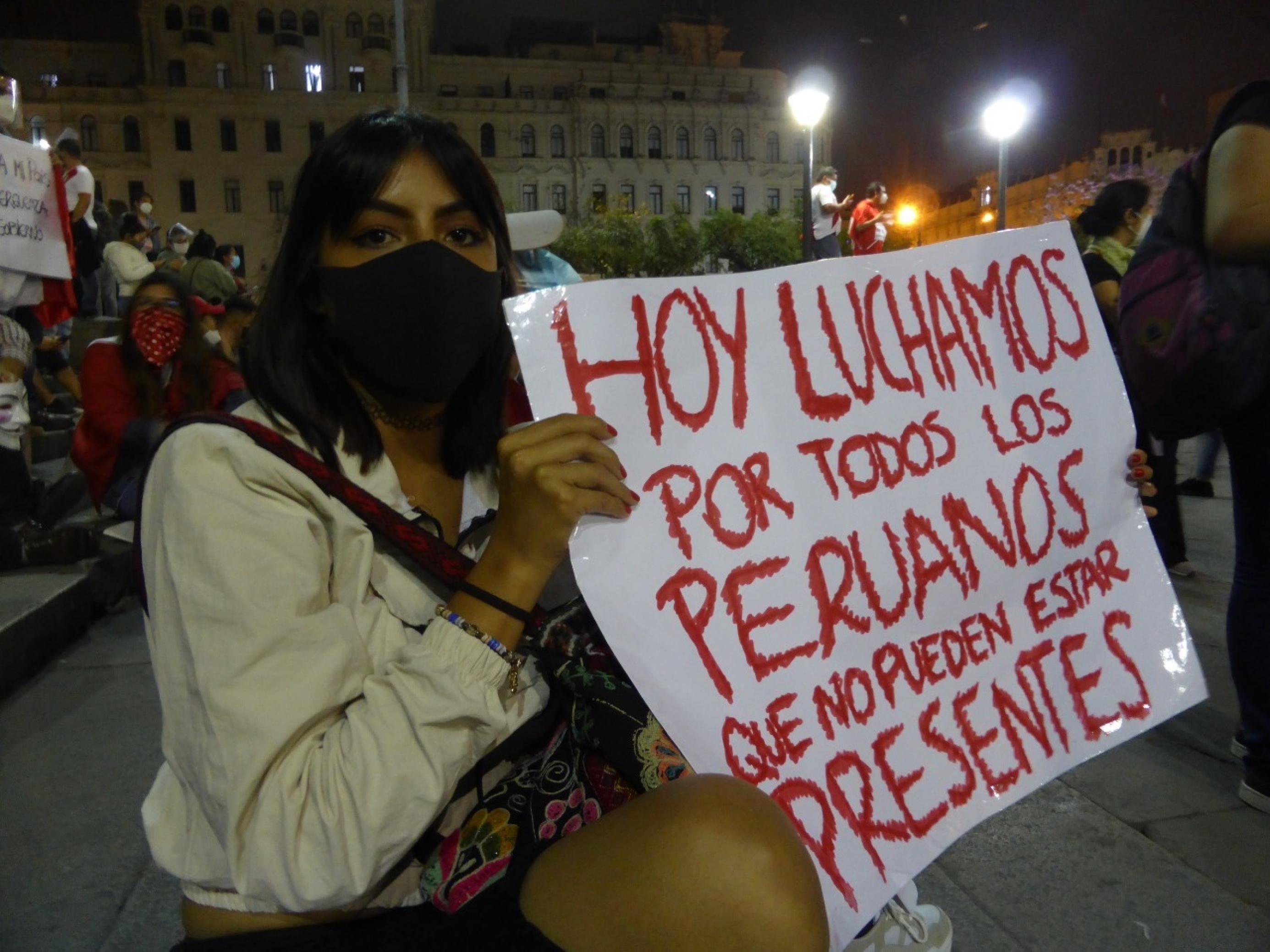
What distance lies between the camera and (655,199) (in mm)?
60031

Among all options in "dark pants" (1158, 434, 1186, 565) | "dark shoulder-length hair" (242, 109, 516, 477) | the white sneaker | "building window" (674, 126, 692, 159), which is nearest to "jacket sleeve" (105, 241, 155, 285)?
"dark shoulder-length hair" (242, 109, 516, 477)

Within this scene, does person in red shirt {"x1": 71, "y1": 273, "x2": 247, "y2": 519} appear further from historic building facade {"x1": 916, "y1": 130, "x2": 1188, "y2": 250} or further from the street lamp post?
historic building facade {"x1": 916, "y1": 130, "x2": 1188, "y2": 250}

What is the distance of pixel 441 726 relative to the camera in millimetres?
1040

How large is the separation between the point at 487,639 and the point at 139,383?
4217mm

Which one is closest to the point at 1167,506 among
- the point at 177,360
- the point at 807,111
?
the point at 177,360

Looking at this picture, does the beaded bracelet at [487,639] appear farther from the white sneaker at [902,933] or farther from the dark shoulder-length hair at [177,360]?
the dark shoulder-length hair at [177,360]

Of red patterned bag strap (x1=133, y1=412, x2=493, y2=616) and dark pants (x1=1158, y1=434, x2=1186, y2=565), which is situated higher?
red patterned bag strap (x1=133, y1=412, x2=493, y2=616)

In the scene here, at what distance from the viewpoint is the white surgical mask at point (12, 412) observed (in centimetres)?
414

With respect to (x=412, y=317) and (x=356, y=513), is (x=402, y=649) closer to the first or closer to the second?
A: (x=356, y=513)

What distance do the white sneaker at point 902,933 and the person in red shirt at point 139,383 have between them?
13.3 feet

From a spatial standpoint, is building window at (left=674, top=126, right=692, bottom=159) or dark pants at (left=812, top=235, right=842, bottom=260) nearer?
dark pants at (left=812, top=235, right=842, bottom=260)

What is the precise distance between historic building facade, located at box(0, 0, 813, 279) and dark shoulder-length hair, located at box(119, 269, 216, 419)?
45.2 m

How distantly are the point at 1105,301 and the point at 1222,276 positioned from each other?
2.12 m

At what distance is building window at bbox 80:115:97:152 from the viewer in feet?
162
